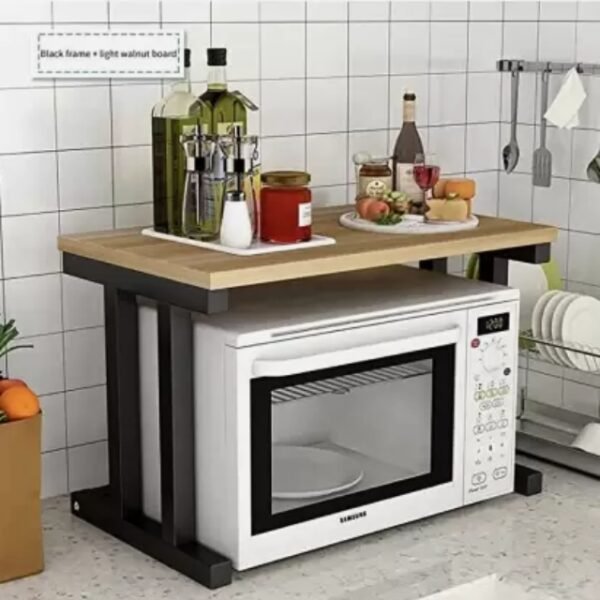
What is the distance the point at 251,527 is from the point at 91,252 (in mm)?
478

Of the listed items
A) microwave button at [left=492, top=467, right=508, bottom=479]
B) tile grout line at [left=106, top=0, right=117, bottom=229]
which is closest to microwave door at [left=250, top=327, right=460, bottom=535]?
microwave button at [left=492, top=467, right=508, bottom=479]

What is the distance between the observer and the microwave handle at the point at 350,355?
1955mm

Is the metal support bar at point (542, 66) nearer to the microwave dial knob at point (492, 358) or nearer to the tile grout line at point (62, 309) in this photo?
the microwave dial knob at point (492, 358)

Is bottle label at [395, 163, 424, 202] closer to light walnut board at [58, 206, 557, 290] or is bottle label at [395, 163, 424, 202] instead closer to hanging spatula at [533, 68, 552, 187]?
light walnut board at [58, 206, 557, 290]

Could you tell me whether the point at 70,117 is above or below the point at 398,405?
above

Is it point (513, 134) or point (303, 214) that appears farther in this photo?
point (513, 134)

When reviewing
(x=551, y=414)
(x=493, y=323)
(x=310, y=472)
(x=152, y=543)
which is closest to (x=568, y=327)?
(x=551, y=414)

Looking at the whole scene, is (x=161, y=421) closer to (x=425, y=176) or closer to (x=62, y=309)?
(x=62, y=309)

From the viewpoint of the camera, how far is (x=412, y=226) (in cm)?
224

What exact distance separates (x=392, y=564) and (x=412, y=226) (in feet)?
1.75

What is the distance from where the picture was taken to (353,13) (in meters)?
2.59

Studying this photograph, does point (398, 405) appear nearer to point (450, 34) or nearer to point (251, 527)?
point (251, 527)

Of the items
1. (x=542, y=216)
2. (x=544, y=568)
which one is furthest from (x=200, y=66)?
(x=544, y=568)

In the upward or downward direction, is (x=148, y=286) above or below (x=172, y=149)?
below
